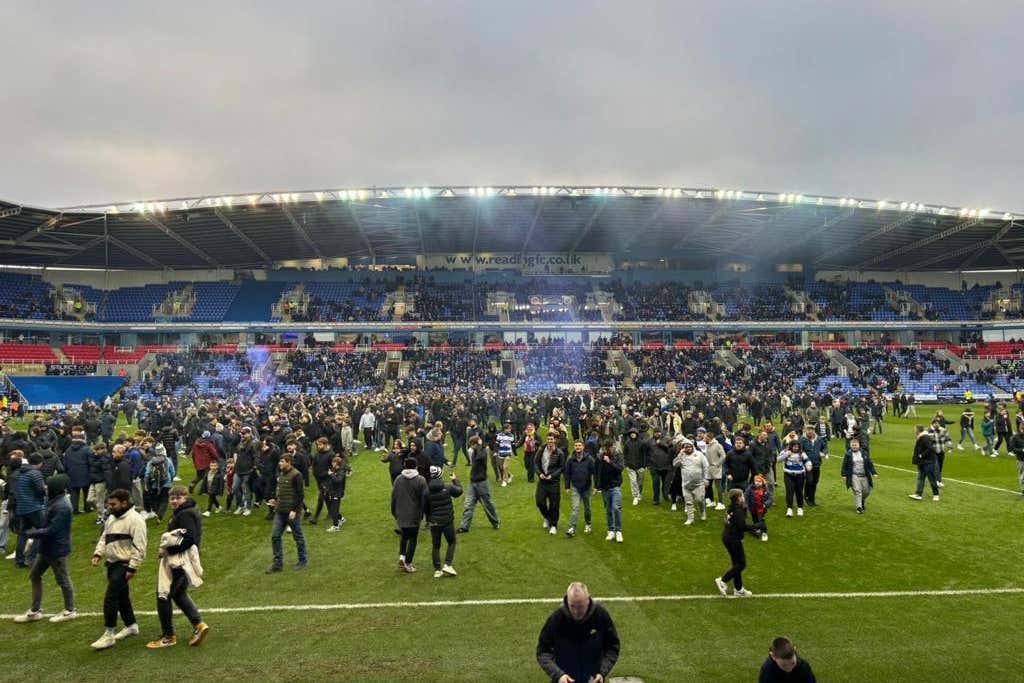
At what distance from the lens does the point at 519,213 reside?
45719mm

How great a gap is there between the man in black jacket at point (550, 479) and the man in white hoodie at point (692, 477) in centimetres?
270

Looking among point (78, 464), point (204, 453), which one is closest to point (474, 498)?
point (204, 453)

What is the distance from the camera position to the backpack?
1206 cm

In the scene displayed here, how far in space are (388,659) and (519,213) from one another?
41.3 metres

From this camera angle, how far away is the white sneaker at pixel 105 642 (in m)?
6.93

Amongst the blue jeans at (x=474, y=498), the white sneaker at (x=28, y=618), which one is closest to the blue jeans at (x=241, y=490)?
the blue jeans at (x=474, y=498)

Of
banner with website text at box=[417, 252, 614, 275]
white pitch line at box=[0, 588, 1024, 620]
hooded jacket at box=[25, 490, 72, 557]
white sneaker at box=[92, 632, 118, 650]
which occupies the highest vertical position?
banner with website text at box=[417, 252, 614, 275]

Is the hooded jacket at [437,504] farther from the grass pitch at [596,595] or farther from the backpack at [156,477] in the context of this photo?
the backpack at [156,477]

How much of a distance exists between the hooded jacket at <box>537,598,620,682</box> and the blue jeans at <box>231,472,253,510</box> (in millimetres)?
10939

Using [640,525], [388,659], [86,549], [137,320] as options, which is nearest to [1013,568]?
[640,525]

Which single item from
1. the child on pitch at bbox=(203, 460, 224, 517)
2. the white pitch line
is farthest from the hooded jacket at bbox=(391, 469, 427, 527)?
the child on pitch at bbox=(203, 460, 224, 517)

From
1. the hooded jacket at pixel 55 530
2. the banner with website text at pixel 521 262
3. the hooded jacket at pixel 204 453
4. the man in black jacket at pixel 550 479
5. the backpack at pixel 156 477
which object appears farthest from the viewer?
the banner with website text at pixel 521 262

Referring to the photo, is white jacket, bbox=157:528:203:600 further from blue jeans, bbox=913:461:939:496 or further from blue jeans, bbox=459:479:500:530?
blue jeans, bbox=913:461:939:496

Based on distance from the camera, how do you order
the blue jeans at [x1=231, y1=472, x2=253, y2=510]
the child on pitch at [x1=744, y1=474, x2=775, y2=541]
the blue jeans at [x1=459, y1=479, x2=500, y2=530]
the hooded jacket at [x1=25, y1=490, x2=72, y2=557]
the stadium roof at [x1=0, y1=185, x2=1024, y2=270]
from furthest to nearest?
the stadium roof at [x1=0, y1=185, x2=1024, y2=270] → the blue jeans at [x1=231, y1=472, x2=253, y2=510] → the blue jeans at [x1=459, y1=479, x2=500, y2=530] → the child on pitch at [x1=744, y1=474, x2=775, y2=541] → the hooded jacket at [x1=25, y1=490, x2=72, y2=557]
